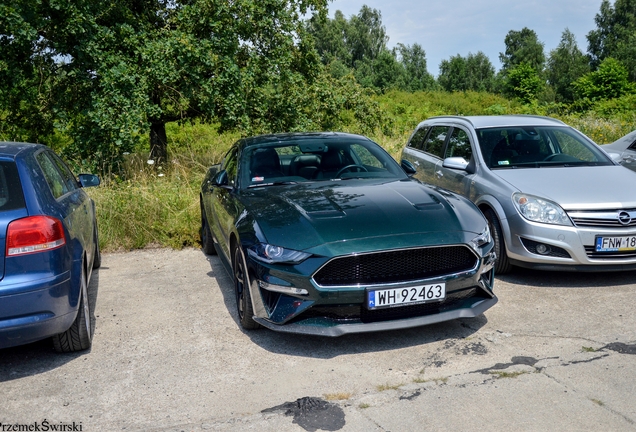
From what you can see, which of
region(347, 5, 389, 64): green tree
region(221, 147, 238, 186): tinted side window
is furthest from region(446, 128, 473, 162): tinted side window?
region(347, 5, 389, 64): green tree

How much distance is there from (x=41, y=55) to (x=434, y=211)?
9.38 metres

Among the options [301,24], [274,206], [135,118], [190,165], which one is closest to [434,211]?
[274,206]

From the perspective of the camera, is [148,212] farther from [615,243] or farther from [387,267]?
[615,243]

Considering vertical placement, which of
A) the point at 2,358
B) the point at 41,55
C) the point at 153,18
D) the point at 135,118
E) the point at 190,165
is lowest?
the point at 2,358

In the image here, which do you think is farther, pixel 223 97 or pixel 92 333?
pixel 223 97

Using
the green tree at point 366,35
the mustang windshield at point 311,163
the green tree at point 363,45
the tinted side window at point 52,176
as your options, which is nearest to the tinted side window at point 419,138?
the mustang windshield at point 311,163

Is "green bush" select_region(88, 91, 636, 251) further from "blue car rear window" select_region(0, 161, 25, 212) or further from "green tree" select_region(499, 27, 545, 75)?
"green tree" select_region(499, 27, 545, 75)

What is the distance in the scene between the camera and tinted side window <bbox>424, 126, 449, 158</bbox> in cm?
792

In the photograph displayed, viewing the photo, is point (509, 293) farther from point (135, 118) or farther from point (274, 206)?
point (135, 118)

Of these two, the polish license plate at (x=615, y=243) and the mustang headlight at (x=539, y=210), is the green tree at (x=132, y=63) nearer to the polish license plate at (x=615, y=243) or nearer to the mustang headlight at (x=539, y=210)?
the mustang headlight at (x=539, y=210)

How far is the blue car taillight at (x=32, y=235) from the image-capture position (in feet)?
12.4

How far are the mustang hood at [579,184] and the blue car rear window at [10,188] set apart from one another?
4.35 m

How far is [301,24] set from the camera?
507 inches

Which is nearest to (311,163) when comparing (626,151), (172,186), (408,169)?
(408,169)
